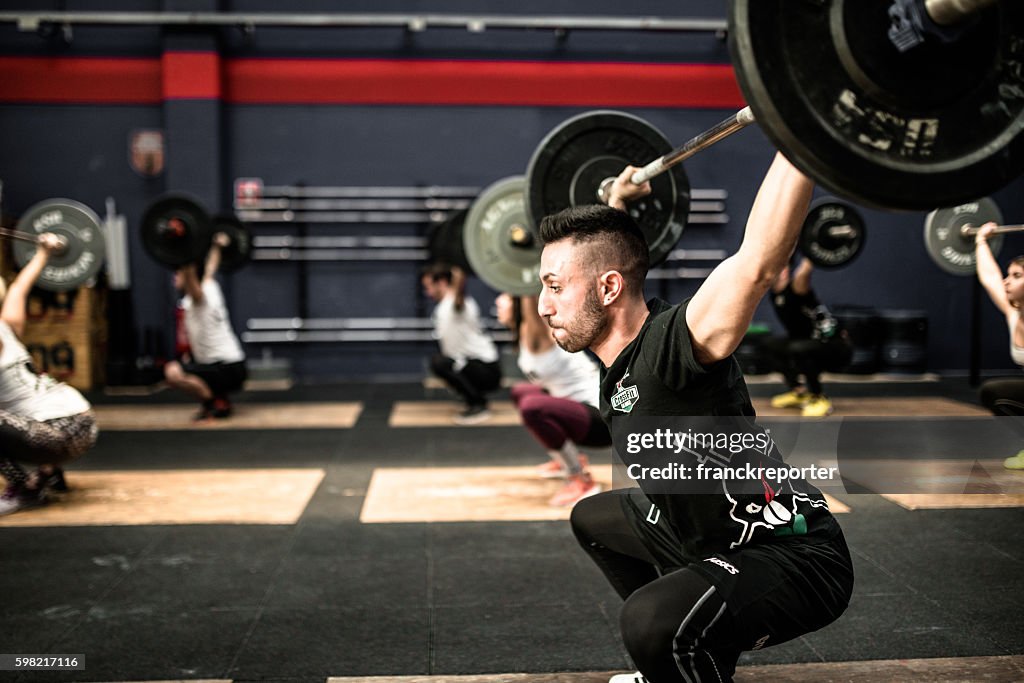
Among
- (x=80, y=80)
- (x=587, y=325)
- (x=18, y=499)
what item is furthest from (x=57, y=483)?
(x=80, y=80)

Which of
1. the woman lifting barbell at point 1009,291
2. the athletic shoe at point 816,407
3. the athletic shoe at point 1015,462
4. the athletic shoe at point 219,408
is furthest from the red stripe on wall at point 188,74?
the athletic shoe at point 1015,462

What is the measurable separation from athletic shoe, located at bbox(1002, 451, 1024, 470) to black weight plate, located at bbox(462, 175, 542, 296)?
169 centimetres

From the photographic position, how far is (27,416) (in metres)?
3.47

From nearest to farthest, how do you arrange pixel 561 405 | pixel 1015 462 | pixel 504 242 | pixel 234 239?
1. pixel 1015 462
2. pixel 504 242
3. pixel 561 405
4. pixel 234 239

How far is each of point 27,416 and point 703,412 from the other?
2.96m

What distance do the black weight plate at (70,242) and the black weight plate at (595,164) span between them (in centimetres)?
300

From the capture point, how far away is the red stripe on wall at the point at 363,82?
802cm

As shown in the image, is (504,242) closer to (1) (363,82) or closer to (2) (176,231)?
(2) (176,231)

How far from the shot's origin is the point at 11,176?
8.06 meters

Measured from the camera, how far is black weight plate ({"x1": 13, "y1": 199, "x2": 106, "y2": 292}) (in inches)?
178

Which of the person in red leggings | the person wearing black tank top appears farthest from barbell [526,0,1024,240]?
the person wearing black tank top

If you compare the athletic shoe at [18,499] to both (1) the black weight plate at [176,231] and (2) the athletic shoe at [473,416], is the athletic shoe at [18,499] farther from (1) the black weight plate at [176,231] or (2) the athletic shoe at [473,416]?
(2) the athletic shoe at [473,416]

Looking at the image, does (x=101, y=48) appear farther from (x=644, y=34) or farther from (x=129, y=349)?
(x=644, y=34)

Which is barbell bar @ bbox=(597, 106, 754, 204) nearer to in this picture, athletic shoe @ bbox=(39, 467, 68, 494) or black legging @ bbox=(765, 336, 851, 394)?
athletic shoe @ bbox=(39, 467, 68, 494)
